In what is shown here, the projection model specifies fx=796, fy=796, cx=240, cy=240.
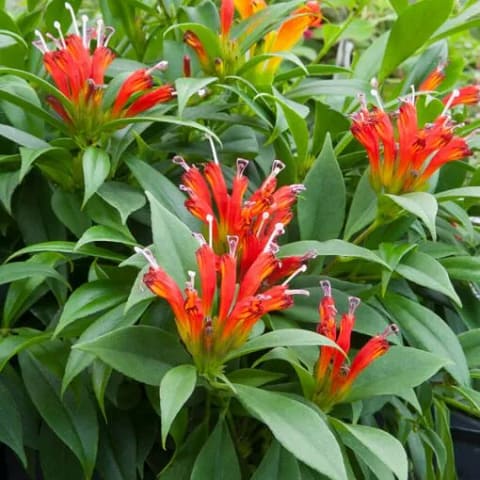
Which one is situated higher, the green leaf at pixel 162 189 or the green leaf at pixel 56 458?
the green leaf at pixel 162 189

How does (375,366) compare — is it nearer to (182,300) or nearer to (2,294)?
(182,300)

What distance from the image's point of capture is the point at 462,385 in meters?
0.69

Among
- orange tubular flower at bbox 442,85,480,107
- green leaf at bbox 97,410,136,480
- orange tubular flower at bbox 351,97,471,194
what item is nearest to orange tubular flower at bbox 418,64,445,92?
orange tubular flower at bbox 442,85,480,107

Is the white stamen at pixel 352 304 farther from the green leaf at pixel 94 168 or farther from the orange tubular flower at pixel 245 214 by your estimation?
the green leaf at pixel 94 168

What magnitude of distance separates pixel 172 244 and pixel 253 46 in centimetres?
35

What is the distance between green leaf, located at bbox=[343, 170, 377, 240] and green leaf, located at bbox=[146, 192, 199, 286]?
180 mm

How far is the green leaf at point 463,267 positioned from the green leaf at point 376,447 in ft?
0.67

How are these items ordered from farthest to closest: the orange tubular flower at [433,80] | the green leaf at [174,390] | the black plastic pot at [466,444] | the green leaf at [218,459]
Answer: the black plastic pot at [466,444]
the orange tubular flower at [433,80]
the green leaf at [218,459]
the green leaf at [174,390]

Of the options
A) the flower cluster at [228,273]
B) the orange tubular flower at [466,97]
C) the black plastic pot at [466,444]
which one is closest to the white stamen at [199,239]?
the flower cluster at [228,273]

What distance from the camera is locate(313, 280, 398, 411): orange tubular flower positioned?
608 mm

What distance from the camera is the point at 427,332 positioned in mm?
702

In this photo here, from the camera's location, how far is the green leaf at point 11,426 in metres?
0.65

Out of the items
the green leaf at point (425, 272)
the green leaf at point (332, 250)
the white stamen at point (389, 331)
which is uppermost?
the green leaf at point (332, 250)

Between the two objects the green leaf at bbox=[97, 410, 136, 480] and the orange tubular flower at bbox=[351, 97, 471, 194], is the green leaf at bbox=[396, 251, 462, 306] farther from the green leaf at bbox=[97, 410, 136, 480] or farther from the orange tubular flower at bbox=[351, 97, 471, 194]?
the green leaf at bbox=[97, 410, 136, 480]
